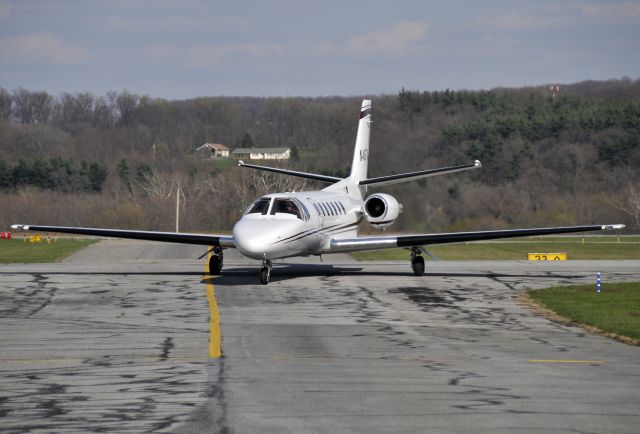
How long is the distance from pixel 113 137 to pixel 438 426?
11586 centimetres

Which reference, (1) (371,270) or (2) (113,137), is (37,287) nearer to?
(1) (371,270)

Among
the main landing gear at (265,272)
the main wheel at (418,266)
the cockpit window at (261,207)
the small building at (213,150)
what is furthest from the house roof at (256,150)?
the main landing gear at (265,272)

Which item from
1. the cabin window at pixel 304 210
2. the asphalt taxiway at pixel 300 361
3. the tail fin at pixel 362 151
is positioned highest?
the tail fin at pixel 362 151

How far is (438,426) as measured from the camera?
10.1m

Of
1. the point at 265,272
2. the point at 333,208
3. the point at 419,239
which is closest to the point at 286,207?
the point at 265,272

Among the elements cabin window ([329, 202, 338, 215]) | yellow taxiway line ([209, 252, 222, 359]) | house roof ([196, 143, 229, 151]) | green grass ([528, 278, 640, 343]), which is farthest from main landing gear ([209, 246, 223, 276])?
house roof ([196, 143, 229, 151])

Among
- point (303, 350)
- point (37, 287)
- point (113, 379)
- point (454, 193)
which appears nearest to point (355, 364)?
point (303, 350)

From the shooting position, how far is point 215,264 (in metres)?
32.5

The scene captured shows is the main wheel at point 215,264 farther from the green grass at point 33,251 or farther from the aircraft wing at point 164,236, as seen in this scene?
the green grass at point 33,251

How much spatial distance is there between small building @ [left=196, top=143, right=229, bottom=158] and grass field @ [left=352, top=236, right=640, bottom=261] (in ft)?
167

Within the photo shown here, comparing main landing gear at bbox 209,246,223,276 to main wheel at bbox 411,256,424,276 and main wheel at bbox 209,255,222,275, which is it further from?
main wheel at bbox 411,256,424,276

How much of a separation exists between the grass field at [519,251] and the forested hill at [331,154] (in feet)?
6.32

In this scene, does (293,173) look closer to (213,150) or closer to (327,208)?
(327,208)

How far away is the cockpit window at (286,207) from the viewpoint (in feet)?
95.9
